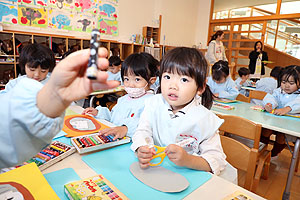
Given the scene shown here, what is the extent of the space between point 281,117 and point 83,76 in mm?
2000

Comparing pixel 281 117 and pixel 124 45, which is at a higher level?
pixel 124 45

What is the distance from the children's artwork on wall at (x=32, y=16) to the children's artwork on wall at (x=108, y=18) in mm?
1264

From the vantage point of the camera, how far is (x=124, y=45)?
209 inches

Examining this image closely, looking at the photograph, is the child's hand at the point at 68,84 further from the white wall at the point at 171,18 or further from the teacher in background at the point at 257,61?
the teacher in background at the point at 257,61

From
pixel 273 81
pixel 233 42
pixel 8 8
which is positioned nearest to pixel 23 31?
pixel 8 8

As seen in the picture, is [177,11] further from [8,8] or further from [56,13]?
[8,8]

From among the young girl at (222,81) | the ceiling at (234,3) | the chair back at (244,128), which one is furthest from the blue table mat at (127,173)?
the ceiling at (234,3)

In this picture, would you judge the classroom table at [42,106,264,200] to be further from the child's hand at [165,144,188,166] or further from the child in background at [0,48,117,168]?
the child in background at [0,48,117,168]

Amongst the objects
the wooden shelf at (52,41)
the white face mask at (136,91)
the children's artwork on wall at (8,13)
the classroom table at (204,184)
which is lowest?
the classroom table at (204,184)

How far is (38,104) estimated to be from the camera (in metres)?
0.37

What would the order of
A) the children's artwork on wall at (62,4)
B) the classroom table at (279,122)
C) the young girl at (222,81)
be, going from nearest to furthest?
the classroom table at (279,122) → the young girl at (222,81) → the children's artwork on wall at (62,4)

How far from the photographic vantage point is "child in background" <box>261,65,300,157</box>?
198cm

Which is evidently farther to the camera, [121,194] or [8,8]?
[8,8]

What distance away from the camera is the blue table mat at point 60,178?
61 centimetres
